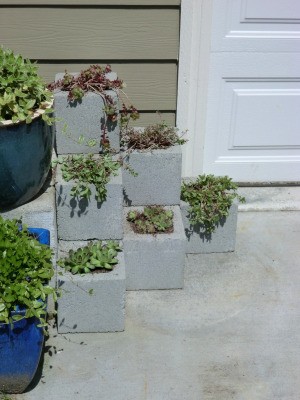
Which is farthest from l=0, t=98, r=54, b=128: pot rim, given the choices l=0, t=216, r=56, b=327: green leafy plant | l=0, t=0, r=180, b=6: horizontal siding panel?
l=0, t=0, r=180, b=6: horizontal siding panel

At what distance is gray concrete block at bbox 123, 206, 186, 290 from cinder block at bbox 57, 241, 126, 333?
0.23 m

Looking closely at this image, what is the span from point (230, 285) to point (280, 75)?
1.59 m

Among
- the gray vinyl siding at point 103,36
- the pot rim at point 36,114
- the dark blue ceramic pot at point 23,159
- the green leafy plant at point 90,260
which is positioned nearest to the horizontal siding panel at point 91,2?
the gray vinyl siding at point 103,36

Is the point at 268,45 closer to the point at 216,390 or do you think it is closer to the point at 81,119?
the point at 81,119

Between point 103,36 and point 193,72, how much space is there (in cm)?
67

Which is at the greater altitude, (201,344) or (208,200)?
(208,200)

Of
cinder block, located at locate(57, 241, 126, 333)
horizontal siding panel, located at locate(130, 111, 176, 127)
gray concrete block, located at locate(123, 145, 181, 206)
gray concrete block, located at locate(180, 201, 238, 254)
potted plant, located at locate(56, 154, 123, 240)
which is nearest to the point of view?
cinder block, located at locate(57, 241, 126, 333)

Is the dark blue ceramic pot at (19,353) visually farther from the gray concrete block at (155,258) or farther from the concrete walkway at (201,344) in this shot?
the gray concrete block at (155,258)

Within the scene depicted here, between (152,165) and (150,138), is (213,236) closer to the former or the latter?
(152,165)

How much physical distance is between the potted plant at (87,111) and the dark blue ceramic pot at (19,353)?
3.93 ft

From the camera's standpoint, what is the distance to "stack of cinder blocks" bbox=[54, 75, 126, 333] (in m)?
3.46

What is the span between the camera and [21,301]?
9.37ft

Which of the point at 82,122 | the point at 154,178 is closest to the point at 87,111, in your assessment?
the point at 82,122

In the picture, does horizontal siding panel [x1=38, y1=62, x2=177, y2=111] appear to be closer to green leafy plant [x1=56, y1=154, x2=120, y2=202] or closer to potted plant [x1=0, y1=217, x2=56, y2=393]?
green leafy plant [x1=56, y1=154, x2=120, y2=202]
